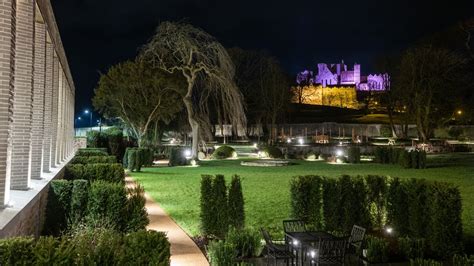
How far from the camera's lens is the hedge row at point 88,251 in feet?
12.4

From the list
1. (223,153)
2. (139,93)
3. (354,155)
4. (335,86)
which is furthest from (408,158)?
(335,86)

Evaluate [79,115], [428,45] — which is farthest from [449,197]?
[79,115]

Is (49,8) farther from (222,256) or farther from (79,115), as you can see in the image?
(79,115)

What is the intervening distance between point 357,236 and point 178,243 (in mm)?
3175

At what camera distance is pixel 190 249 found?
7965 millimetres

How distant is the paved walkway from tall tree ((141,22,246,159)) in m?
14.6

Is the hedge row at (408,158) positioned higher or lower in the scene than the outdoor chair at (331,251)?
higher

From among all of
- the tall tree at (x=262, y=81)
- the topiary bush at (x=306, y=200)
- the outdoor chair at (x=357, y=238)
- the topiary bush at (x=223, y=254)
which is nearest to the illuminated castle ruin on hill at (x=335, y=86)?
the tall tree at (x=262, y=81)

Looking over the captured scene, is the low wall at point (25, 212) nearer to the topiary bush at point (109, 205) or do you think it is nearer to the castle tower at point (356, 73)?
the topiary bush at point (109, 205)

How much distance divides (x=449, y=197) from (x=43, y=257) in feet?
21.3

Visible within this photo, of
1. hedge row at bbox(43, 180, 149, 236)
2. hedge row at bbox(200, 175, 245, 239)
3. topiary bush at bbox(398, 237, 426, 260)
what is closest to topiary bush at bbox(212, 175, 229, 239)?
hedge row at bbox(200, 175, 245, 239)

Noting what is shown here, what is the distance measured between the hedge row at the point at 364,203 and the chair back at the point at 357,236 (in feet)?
4.42

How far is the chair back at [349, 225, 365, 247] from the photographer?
23.2 feet

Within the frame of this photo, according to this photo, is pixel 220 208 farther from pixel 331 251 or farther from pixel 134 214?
pixel 331 251
